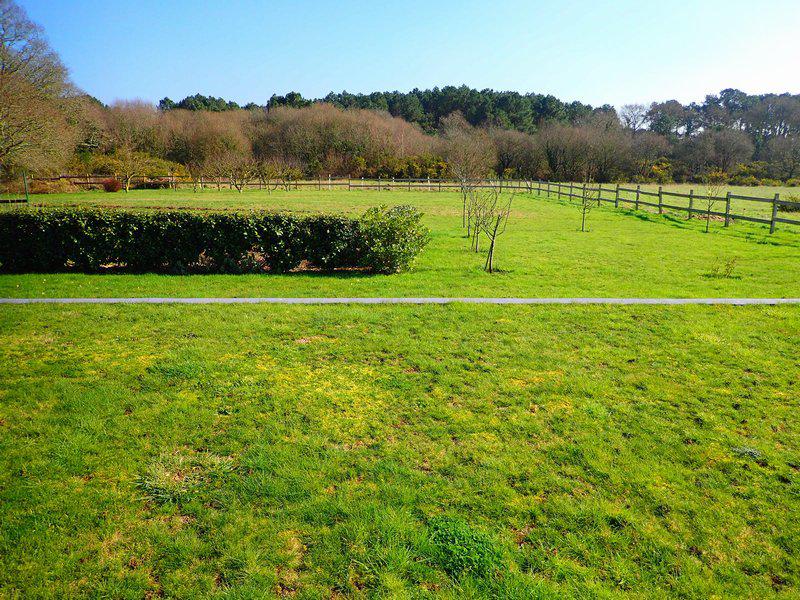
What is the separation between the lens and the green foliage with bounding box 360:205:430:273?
37.0 ft

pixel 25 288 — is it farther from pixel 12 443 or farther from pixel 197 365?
pixel 12 443

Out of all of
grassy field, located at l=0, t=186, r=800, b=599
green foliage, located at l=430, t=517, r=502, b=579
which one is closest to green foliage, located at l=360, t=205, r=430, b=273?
grassy field, located at l=0, t=186, r=800, b=599

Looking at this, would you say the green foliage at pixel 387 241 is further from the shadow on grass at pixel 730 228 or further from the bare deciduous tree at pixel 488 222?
the shadow on grass at pixel 730 228

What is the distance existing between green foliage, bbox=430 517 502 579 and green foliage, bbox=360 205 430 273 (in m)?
8.29

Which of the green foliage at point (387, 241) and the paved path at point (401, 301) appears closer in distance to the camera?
the paved path at point (401, 301)

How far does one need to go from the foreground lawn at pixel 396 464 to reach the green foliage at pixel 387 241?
14.5 feet

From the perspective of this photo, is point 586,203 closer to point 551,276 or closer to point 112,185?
point 551,276

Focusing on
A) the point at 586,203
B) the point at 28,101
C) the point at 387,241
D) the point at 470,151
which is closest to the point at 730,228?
the point at 586,203

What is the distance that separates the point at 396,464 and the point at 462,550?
1.05m

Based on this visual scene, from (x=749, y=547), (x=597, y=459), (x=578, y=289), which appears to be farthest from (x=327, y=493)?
(x=578, y=289)

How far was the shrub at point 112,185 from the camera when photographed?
141 ft

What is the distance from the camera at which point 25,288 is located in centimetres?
979

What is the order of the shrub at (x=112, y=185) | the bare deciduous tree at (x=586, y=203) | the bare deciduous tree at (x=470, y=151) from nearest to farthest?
the bare deciduous tree at (x=586, y=203), the shrub at (x=112, y=185), the bare deciduous tree at (x=470, y=151)

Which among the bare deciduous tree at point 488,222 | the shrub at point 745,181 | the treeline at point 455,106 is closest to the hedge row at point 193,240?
the bare deciduous tree at point 488,222
